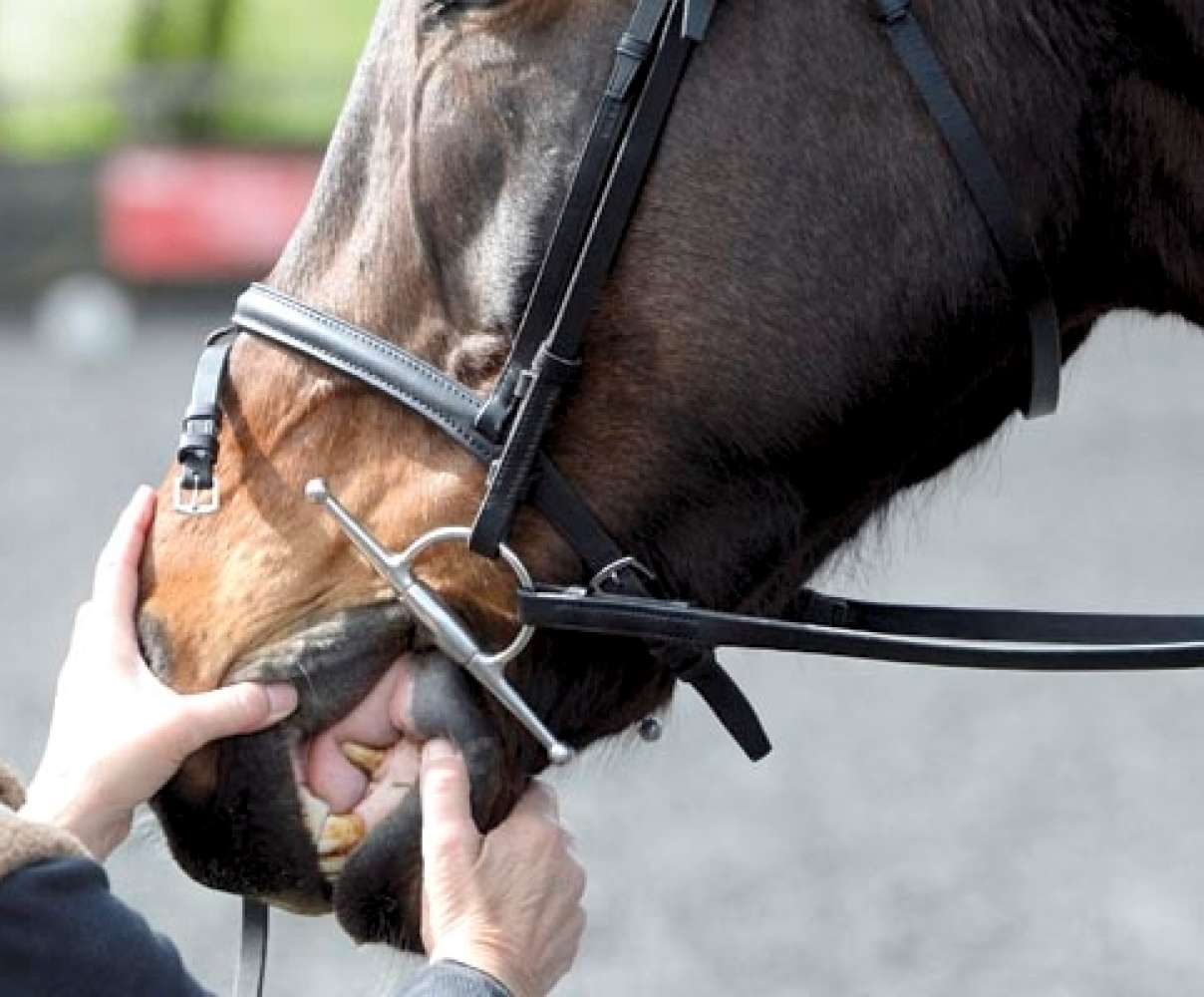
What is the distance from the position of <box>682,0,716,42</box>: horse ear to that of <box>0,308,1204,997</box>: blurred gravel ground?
0.77m

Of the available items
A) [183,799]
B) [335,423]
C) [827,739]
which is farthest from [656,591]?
[827,739]

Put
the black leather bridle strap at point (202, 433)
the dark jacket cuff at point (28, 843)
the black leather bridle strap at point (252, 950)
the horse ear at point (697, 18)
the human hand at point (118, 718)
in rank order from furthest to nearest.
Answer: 1. the black leather bridle strap at point (252, 950)
2. the black leather bridle strap at point (202, 433)
3. the human hand at point (118, 718)
4. the horse ear at point (697, 18)
5. the dark jacket cuff at point (28, 843)

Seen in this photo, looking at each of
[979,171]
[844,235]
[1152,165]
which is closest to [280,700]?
[844,235]

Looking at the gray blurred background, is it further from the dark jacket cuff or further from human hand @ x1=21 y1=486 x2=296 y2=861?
the dark jacket cuff

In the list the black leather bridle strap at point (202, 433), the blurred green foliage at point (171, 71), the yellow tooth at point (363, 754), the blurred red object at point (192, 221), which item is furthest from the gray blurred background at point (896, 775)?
the blurred green foliage at point (171, 71)

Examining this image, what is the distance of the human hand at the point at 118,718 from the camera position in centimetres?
286

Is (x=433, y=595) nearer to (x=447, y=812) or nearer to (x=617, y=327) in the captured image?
(x=447, y=812)

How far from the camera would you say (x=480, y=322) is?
9.52 ft

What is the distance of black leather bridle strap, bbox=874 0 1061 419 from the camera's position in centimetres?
276

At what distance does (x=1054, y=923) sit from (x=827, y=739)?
5.96 ft

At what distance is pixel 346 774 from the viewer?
2.94 metres

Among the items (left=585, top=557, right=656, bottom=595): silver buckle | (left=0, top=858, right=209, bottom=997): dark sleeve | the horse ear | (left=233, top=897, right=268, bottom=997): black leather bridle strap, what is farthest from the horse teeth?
the horse ear

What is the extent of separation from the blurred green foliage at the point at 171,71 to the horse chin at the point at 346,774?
14190 mm

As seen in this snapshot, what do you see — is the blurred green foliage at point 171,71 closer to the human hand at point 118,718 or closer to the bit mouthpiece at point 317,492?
the human hand at point 118,718
